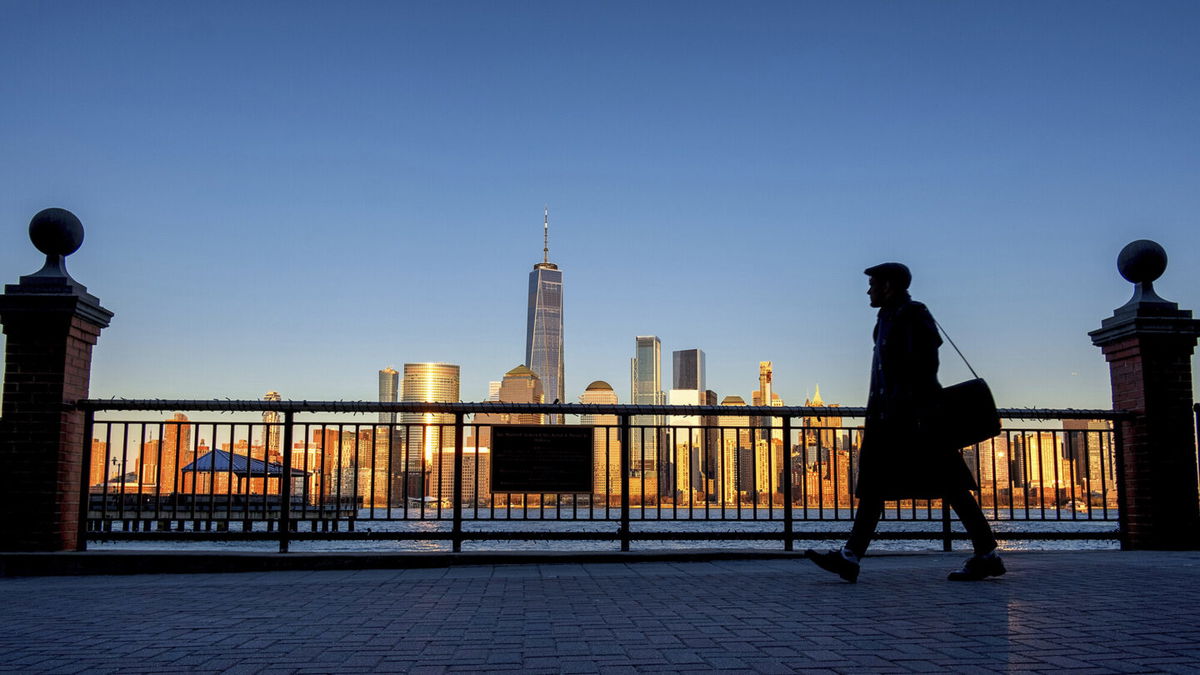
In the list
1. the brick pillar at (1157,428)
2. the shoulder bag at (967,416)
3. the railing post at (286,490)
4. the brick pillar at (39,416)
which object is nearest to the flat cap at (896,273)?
the shoulder bag at (967,416)

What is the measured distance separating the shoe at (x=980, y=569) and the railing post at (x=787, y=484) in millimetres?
2122

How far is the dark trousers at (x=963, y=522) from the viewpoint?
5715 mm

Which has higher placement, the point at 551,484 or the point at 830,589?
the point at 551,484

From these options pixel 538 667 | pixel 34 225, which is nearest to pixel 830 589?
pixel 538 667

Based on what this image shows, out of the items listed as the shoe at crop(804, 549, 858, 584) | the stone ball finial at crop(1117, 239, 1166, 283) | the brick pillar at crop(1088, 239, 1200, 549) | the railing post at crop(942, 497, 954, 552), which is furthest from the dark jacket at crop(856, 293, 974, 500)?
the stone ball finial at crop(1117, 239, 1166, 283)

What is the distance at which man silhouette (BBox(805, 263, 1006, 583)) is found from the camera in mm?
5652

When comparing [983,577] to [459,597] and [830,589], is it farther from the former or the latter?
[459,597]

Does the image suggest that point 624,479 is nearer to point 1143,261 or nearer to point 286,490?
point 286,490

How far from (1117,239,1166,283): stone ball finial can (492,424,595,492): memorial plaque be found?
511cm

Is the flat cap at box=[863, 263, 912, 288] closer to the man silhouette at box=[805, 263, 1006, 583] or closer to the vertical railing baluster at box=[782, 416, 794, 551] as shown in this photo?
the man silhouette at box=[805, 263, 1006, 583]

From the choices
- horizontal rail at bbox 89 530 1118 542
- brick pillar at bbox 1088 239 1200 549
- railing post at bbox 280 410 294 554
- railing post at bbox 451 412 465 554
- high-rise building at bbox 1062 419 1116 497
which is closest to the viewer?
railing post at bbox 280 410 294 554

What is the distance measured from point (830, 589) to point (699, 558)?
2007 mm

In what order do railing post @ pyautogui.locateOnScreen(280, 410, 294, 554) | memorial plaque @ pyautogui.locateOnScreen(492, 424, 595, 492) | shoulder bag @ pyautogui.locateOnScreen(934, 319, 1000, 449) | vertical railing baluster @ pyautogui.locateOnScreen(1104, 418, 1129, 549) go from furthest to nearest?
vertical railing baluster @ pyautogui.locateOnScreen(1104, 418, 1129, 549) → memorial plaque @ pyautogui.locateOnScreen(492, 424, 595, 492) → railing post @ pyautogui.locateOnScreen(280, 410, 294, 554) → shoulder bag @ pyautogui.locateOnScreen(934, 319, 1000, 449)

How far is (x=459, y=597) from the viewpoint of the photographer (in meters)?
5.31
